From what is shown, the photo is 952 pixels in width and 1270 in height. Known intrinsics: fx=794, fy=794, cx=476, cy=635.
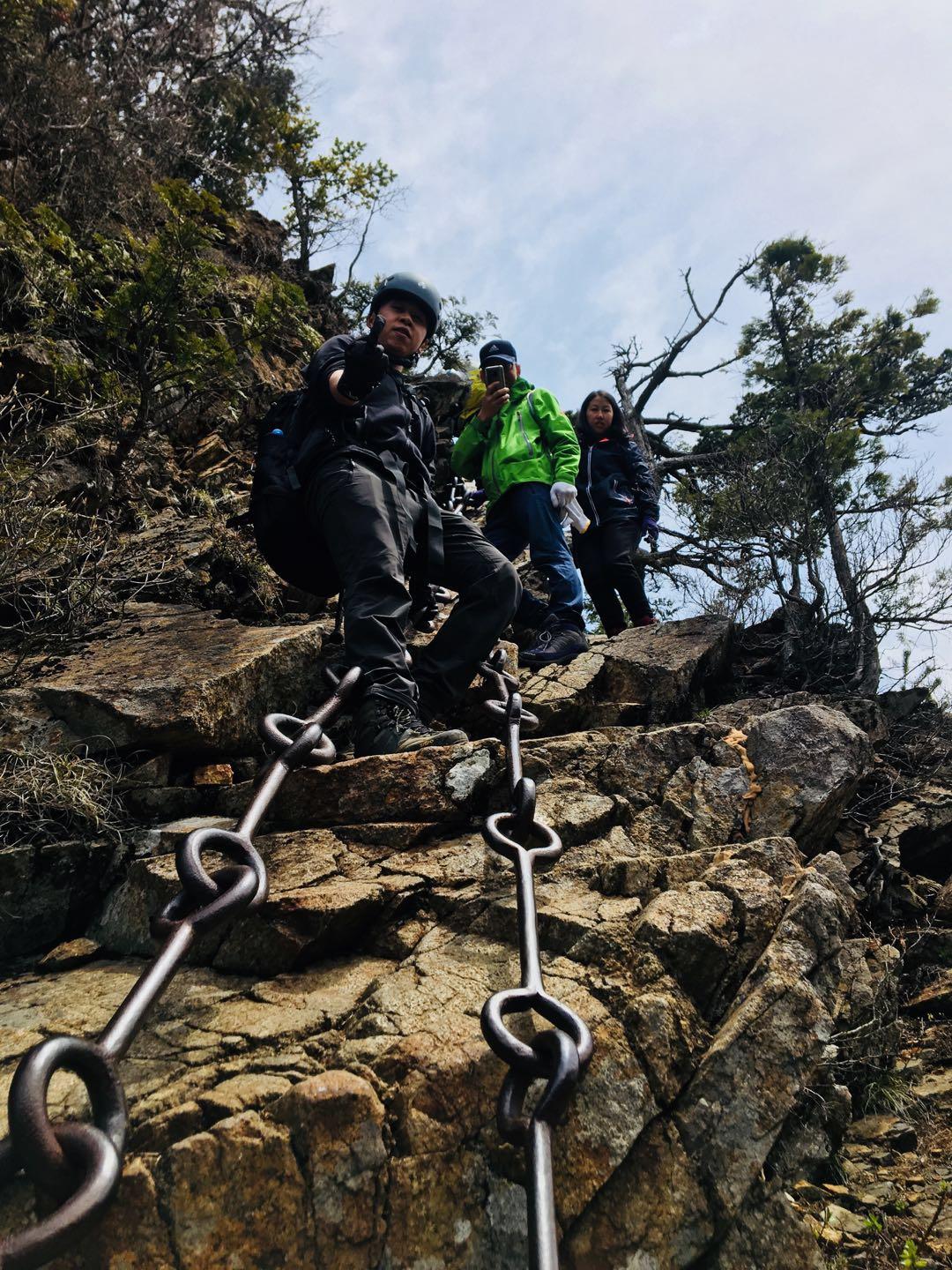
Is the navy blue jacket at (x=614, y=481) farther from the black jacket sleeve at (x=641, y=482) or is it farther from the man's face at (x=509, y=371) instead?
the man's face at (x=509, y=371)

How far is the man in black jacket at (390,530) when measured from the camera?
340cm

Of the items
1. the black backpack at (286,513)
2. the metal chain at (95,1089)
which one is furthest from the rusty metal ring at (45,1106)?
the black backpack at (286,513)

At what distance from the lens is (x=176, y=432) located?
7.10 m

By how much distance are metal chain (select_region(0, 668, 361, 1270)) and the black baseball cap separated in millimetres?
5812

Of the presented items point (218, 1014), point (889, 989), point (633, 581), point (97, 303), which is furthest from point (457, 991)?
point (97, 303)

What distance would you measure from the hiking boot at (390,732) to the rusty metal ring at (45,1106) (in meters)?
1.95

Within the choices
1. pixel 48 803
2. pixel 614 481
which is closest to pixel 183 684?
pixel 48 803

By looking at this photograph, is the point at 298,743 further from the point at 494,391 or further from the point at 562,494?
the point at 494,391

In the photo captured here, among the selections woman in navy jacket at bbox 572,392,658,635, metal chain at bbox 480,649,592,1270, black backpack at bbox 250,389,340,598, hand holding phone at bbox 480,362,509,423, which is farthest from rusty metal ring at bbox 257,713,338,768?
woman in navy jacket at bbox 572,392,658,635

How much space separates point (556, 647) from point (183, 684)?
2.62 meters

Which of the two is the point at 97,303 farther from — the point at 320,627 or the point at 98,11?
the point at 98,11

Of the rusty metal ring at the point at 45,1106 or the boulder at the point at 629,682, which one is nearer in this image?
the rusty metal ring at the point at 45,1106

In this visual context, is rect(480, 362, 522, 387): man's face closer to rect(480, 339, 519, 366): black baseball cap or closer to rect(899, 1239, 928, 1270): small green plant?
rect(480, 339, 519, 366): black baseball cap

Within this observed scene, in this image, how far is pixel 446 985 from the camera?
2.06 m
